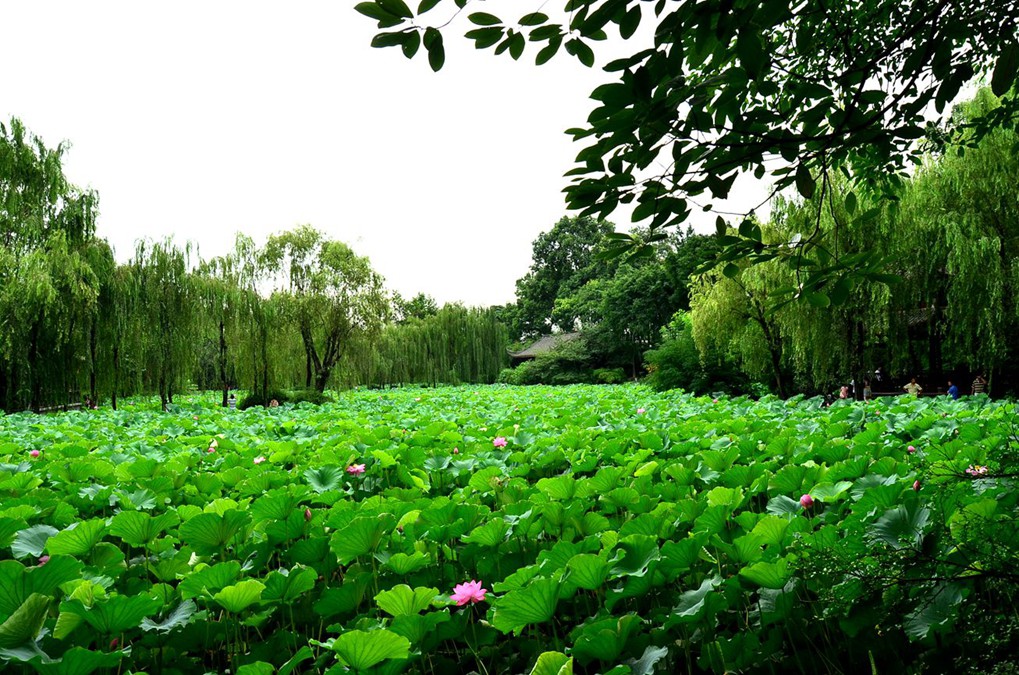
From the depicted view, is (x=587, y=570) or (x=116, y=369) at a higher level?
(x=116, y=369)

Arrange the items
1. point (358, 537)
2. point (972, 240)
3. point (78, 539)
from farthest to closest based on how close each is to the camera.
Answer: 1. point (972, 240)
2. point (78, 539)
3. point (358, 537)

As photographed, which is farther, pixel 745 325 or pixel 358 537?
pixel 745 325

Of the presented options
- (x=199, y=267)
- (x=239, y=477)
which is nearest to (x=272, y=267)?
(x=199, y=267)

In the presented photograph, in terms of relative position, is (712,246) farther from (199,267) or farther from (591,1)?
(199,267)

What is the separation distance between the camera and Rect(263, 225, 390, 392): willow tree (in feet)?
55.6

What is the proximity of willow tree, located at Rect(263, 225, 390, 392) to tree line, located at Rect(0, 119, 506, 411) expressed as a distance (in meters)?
0.03

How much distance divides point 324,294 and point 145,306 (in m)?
5.52

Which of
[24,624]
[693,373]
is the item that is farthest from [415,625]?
[693,373]

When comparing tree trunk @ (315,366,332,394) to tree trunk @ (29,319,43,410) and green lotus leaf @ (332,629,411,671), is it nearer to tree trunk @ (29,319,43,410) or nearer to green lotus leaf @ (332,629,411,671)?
tree trunk @ (29,319,43,410)

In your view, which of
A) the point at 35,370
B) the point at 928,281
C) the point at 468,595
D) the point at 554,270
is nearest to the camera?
the point at 468,595

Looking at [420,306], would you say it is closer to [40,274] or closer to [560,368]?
[560,368]

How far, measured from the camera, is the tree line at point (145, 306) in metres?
11.1

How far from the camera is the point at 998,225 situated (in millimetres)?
9086

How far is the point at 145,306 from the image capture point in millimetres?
12320
